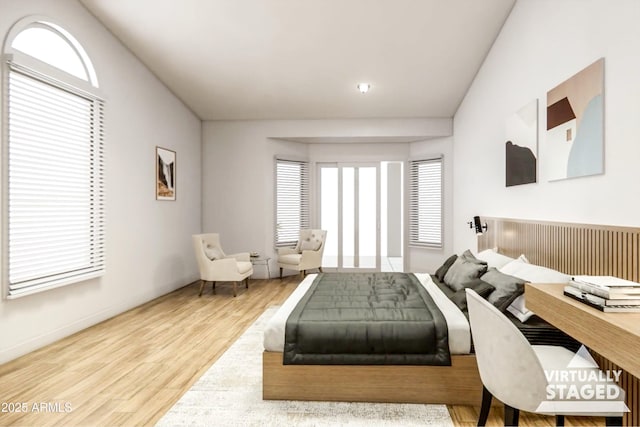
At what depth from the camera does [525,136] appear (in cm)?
331

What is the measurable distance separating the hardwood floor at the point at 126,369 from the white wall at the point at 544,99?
143 cm

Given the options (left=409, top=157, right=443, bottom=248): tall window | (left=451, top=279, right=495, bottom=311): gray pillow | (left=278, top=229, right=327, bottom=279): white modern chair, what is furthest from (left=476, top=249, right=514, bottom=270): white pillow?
(left=278, top=229, right=327, bottom=279): white modern chair

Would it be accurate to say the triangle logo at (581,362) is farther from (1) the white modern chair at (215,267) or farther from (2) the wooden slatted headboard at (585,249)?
(1) the white modern chair at (215,267)

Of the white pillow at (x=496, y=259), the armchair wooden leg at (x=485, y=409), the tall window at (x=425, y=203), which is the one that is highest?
the tall window at (x=425, y=203)

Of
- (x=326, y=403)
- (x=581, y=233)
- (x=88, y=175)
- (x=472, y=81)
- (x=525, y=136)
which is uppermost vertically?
(x=472, y=81)

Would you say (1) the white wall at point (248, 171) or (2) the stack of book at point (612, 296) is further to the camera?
(1) the white wall at point (248, 171)

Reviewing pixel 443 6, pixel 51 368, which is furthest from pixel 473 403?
pixel 443 6

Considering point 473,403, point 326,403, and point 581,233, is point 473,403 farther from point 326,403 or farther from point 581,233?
point 581,233

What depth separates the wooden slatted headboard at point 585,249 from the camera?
1.94 metres

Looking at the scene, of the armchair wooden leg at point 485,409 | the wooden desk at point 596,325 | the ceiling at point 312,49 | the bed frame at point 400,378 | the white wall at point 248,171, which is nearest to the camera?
the wooden desk at point 596,325

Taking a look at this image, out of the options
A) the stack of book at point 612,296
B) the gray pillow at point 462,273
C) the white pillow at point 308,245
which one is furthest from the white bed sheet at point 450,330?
the white pillow at point 308,245

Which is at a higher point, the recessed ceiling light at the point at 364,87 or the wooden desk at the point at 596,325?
the recessed ceiling light at the point at 364,87

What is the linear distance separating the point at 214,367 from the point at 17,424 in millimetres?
1169

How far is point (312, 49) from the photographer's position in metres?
4.47
